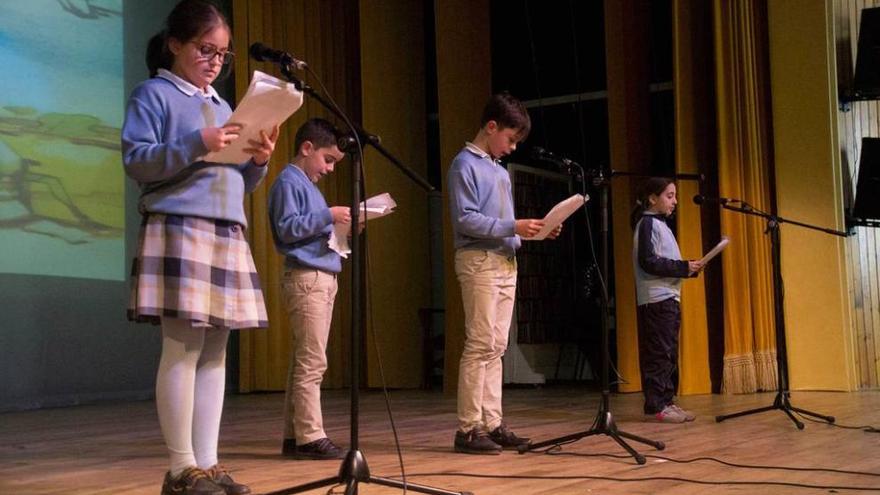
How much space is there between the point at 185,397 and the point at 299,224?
102 cm

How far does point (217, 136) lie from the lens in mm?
1965

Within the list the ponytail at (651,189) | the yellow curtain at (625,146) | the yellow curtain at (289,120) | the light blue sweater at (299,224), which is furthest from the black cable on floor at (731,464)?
the yellow curtain at (289,120)

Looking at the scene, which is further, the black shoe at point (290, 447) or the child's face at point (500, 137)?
the child's face at point (500, 137)

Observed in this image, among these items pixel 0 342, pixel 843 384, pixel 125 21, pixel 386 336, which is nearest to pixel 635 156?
pixel 843 384

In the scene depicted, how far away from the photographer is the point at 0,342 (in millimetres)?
5445

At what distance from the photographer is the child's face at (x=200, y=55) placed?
84.0 inches

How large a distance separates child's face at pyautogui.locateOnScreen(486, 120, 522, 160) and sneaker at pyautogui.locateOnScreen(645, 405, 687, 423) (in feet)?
5.17

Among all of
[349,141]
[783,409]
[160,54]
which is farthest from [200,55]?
[783,409]

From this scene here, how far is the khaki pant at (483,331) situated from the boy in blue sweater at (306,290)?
462 mm

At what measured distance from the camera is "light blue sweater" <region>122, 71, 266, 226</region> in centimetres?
199

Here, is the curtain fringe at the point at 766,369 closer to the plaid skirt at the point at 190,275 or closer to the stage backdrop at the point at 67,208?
the stage backdrop at the point at 67,208

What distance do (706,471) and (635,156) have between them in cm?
377

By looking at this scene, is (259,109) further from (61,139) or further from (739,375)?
(739,375)

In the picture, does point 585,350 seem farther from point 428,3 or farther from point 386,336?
point 428,3
